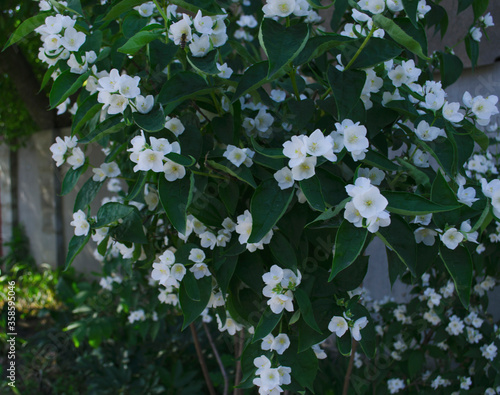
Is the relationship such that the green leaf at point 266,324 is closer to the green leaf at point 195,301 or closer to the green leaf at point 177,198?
the green leaf at point 195,301

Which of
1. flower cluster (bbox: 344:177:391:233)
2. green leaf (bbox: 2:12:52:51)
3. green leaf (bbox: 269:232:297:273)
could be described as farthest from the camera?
green leaf (bbox: 2:12:52:51)

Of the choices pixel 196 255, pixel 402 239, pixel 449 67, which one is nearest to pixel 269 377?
pixel 196 255

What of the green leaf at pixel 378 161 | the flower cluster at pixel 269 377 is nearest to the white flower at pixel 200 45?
the green leaf at pixel 378 161

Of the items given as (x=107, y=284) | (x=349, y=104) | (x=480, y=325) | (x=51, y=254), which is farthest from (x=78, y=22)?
(x=51, y=254)

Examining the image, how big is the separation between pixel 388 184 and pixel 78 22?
0.76 meters

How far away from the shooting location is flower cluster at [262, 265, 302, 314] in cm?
87

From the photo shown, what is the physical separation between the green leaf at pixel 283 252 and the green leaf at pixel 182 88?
12.5 inches

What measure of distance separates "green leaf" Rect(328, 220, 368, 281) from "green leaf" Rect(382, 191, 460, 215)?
0.06 meters

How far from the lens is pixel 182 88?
877mm

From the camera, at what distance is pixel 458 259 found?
2.70 feet

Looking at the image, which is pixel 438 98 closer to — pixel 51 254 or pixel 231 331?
pixel 231 331

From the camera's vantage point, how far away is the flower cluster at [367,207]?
0.66 metres

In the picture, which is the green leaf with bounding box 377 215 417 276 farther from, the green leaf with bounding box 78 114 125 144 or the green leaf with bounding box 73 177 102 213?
the green leaf with bounding box 73 177 102 213

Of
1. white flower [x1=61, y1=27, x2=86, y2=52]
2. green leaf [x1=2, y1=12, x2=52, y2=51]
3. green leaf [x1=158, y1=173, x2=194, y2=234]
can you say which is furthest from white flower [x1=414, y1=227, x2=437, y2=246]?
green leaf [x1=2, y1=12, x2=52, y2=51]
